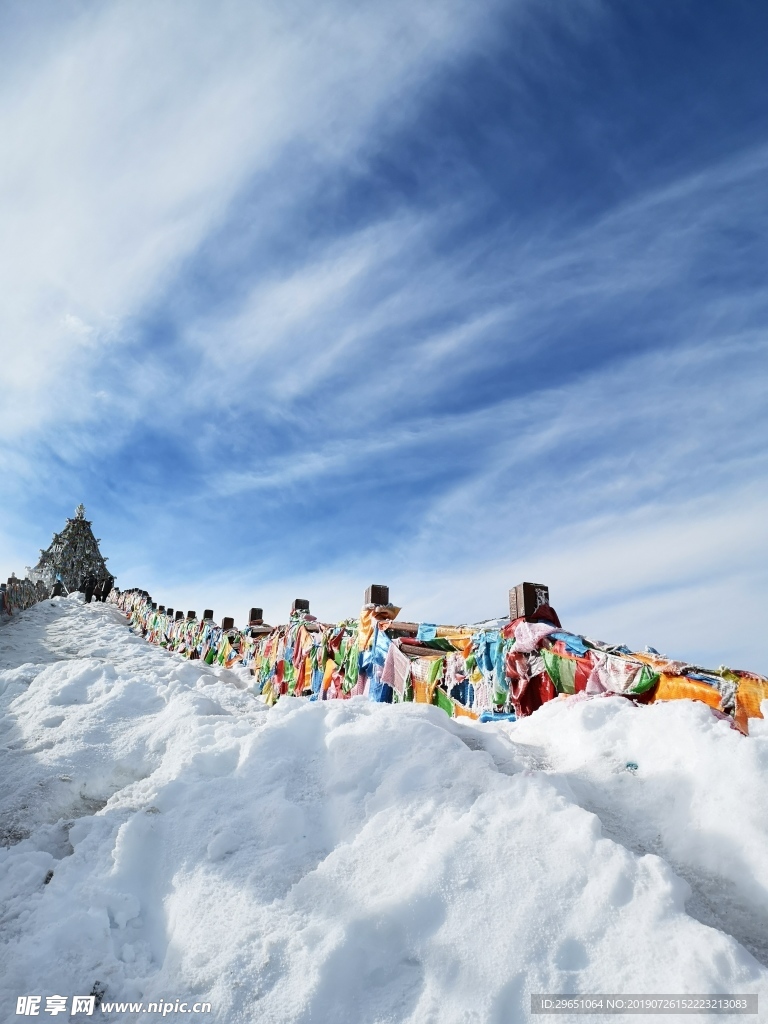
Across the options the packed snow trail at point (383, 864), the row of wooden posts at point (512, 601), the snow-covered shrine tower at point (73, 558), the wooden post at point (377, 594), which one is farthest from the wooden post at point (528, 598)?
Result: the snow-covered shrine tower at point (73, 558)

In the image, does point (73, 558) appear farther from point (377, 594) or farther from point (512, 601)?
point (512, 601)

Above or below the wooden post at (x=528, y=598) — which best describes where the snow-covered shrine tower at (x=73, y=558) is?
above

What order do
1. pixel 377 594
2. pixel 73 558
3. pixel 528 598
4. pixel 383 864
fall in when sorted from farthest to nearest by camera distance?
1. pixel 73 558
2. pixel 377 594
3. pixel 528 598
4. pixel 383 864

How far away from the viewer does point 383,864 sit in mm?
2771

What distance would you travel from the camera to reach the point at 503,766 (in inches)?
149

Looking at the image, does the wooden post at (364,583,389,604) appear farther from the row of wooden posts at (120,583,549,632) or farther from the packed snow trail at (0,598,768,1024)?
the packed snow trail at (0,598,768,1024)

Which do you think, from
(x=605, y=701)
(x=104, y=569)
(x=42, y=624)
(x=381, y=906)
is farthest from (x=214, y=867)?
(x=104, y=569)

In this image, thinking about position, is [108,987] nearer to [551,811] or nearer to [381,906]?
[381,906]

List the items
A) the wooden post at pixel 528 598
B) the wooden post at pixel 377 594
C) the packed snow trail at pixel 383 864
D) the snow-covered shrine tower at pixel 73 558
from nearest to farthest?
the packed snow trail at pixel 383 864
the wooden post at pixel 528 598
the wooden post at pixel 377 594
the snow-covered shrine tower at pixel 73 558

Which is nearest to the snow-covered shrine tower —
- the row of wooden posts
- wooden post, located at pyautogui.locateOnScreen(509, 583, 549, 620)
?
the row of wooden posts

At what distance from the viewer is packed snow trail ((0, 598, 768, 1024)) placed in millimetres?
2219

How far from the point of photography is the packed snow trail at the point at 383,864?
7.28ft

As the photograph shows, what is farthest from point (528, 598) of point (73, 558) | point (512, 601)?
point (73, 558)

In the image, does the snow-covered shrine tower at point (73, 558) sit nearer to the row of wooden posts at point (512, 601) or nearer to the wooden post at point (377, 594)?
the row of wooden posts at point (512, 601)
